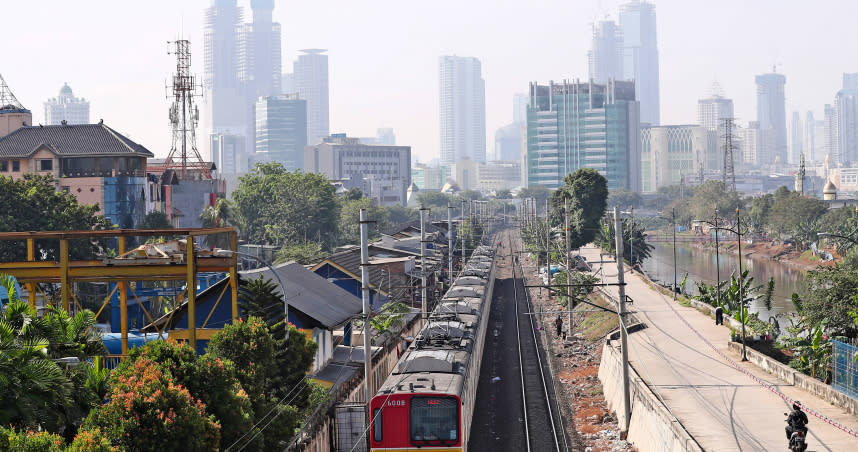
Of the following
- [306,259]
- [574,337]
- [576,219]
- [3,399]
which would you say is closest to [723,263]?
[576,219]

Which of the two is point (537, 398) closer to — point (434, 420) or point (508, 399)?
point (508, 399)

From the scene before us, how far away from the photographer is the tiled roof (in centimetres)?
7031

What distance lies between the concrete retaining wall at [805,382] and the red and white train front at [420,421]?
1124 centimetres

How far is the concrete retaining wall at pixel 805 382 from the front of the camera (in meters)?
25.3

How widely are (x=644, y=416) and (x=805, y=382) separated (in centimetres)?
579

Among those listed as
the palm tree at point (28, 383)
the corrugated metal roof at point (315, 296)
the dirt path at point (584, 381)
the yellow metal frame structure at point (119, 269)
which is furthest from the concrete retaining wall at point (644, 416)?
the palm tree at point (28, 383)

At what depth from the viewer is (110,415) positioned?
1577 cm

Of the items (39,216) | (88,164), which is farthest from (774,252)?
(39,216)

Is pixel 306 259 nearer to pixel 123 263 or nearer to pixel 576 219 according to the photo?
pixel 576 219

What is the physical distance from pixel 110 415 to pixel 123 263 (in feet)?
36.6

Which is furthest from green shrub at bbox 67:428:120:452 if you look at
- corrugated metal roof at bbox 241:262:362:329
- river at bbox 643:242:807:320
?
river at bbox 643:242:807:320

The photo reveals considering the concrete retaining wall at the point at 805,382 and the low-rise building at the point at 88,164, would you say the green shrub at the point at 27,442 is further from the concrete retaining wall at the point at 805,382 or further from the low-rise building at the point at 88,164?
the low-rise building at the point at 88,164

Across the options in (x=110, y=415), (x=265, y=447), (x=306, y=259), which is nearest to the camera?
(x=110, y=415)

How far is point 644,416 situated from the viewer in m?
26.6
